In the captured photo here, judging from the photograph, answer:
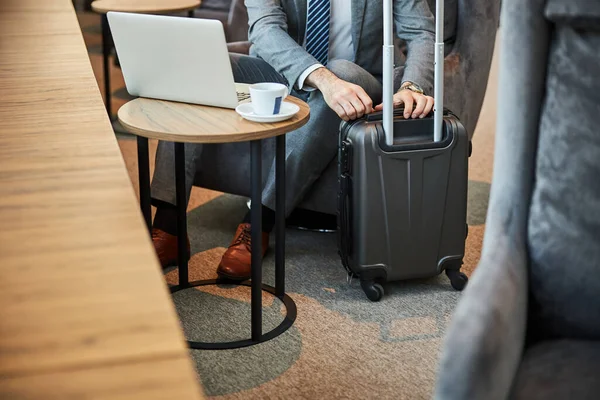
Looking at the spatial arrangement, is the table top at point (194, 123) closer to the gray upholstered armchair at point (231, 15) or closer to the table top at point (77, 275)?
the table top at point (77, 275)

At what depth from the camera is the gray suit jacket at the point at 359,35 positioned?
235 centimetres

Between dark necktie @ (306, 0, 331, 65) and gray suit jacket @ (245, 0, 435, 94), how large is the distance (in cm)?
3

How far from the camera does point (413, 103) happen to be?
2.21 meters

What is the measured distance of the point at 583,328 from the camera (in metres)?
1.24

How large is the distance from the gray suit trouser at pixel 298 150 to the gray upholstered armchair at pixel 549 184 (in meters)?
1.10

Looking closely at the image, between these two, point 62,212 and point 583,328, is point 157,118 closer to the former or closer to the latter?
point 583,328

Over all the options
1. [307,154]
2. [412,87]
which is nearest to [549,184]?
[412,87]

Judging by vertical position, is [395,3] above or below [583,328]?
above

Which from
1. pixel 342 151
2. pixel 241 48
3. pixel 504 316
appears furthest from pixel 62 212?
pixel 241 48

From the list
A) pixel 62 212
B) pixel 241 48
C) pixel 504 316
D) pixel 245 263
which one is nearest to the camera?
pixel 62 212

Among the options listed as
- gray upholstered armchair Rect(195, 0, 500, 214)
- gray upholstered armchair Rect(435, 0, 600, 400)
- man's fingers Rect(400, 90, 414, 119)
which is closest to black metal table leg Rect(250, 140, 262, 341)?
man's fingers Rect(400, 90, 414, 119)

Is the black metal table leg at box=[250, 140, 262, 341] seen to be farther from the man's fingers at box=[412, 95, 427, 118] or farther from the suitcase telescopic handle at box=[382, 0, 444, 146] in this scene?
the man's fingers at box=[412, 95, 427, 118]

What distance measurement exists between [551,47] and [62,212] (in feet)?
2.69

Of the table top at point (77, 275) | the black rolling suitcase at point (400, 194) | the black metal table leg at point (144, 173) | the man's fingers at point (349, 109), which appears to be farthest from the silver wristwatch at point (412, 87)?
the table top at point (77, 275)
